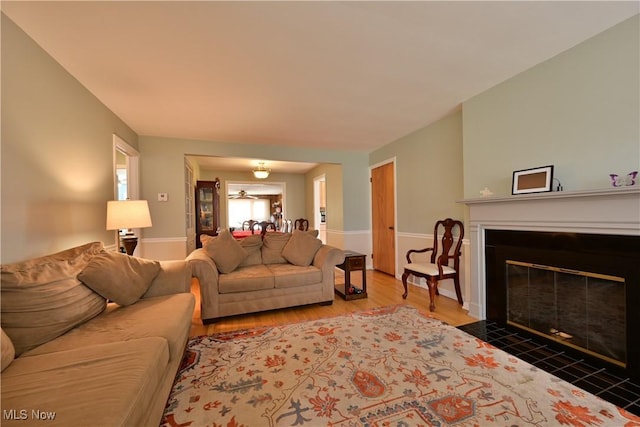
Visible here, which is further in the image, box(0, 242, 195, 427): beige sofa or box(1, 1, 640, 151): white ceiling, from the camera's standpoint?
box(1, 1, 640, 151): white ceiling

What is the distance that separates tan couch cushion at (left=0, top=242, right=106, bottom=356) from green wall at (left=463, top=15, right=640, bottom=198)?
3.51m

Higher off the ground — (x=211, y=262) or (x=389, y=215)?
(x=389, y=215)

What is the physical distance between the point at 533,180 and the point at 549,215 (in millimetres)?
335

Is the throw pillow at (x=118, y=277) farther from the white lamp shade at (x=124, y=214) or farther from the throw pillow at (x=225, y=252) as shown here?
the throw pillow at (x=225, y=252)

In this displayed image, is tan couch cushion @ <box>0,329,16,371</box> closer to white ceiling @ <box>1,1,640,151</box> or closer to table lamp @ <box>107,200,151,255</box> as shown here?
table lamp @ <box>107,200,151,255</box>

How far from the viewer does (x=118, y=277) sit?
183 centimetres

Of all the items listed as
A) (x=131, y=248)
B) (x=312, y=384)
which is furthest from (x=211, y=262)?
(x=312, y=384)

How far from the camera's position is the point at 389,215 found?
4750 mm

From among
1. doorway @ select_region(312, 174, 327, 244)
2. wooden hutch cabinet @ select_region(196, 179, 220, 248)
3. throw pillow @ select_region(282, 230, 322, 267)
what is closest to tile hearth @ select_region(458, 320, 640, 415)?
throw pillow @ select_region(282, 230, 322, 267)

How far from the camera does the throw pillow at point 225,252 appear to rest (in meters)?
2.99

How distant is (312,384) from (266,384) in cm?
31

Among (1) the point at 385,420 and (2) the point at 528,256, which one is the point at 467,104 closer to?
(2) the point at 528,256

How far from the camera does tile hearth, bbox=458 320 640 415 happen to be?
1614 millimetres

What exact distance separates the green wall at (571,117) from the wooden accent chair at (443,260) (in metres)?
0.72
